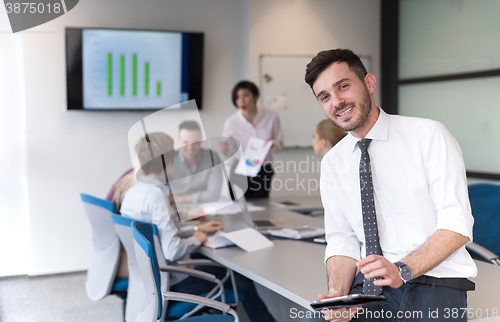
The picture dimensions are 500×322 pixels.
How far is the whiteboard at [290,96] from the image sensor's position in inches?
197

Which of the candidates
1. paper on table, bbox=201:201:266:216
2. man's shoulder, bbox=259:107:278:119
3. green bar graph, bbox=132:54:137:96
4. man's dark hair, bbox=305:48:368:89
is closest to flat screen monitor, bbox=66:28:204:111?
green bar graph, bbox=132:54:137:96

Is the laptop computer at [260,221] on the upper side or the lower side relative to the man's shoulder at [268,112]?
lower

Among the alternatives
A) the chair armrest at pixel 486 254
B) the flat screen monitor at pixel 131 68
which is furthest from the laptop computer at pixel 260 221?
the flat screen monitor at pixel 131 68

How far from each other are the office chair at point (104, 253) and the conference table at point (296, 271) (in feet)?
2.00

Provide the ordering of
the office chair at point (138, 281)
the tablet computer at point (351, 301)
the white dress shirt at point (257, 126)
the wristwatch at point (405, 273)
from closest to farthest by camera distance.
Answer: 1. the tablet computer at point (351, 301)
2. the wristwatch at point (405, 273)
3. the office chair at point (138, 281)
4. the white dress shirt at point (257, 126)

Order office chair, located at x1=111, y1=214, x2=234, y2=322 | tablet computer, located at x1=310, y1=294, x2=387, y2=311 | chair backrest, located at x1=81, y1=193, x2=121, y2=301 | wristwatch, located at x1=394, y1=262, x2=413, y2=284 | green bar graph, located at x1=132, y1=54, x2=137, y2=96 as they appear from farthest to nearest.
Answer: green bar graph, located at x1=132, y1=54, x2=137, y2=96 → chair backrest, located at x1=81, y1=193, x2=121, y2=301 → office chair, located at x1=111, y1=214, x2=234, y2=322 → wristwatch, located at x1=394, y1=262, x2=413, y2=284 → tablet computer, located at x1=310, y1=294, x2=387, y2=311

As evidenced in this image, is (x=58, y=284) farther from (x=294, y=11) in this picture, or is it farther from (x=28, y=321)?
(x=294, y=11)

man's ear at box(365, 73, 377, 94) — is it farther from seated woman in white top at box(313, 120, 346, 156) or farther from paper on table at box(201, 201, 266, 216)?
seated woman in white top at box(313, 120, 346, 156)

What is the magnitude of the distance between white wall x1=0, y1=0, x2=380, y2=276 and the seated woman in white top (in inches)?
46.7

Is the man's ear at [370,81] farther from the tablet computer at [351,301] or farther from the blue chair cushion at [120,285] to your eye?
the blue chair cushion at [120,285]

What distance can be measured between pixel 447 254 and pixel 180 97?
3.86 m

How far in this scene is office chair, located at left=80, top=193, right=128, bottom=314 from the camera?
9.04 ft

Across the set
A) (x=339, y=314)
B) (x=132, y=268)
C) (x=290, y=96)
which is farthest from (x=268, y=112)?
(x=339, y=314)

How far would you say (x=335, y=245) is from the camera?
178 centimetres
